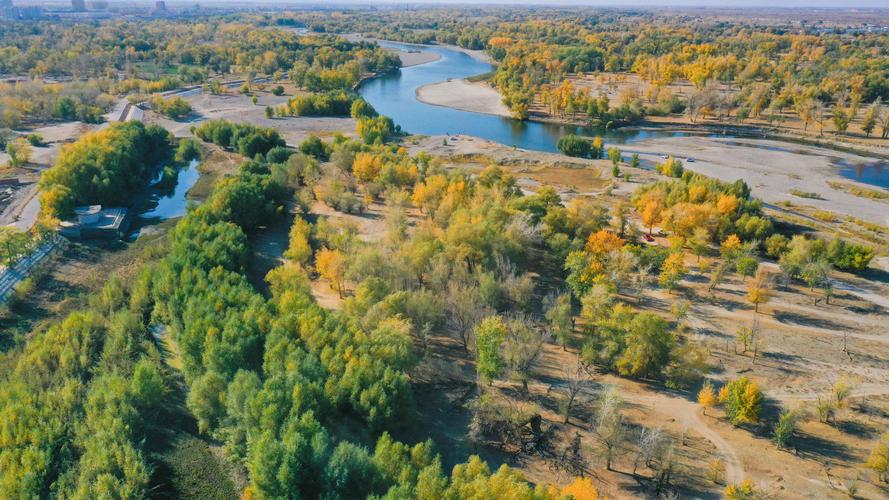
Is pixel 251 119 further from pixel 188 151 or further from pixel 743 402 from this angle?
pixel 743 402

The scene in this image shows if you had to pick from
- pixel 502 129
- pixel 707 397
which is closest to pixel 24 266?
pixel 707 397

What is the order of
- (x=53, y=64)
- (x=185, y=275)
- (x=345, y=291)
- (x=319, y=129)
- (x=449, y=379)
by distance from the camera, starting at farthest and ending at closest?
(x=53, y=64), (x=319, y=129), (x=345, y=291), (x=185, y=275), (x=449, y=379)

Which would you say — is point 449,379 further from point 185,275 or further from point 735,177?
point 735,177

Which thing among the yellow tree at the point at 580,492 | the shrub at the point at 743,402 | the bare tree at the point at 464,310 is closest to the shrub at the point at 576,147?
the bare tree at the point at 464,310

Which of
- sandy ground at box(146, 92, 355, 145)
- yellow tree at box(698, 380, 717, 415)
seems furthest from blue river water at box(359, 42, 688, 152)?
yellow tree at box(698, 380, 717, 415)

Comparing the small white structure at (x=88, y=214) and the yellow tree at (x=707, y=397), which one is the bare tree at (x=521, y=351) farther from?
the small white structure at (x=88, y=214)

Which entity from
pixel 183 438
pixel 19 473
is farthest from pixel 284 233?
pixel 19 473
